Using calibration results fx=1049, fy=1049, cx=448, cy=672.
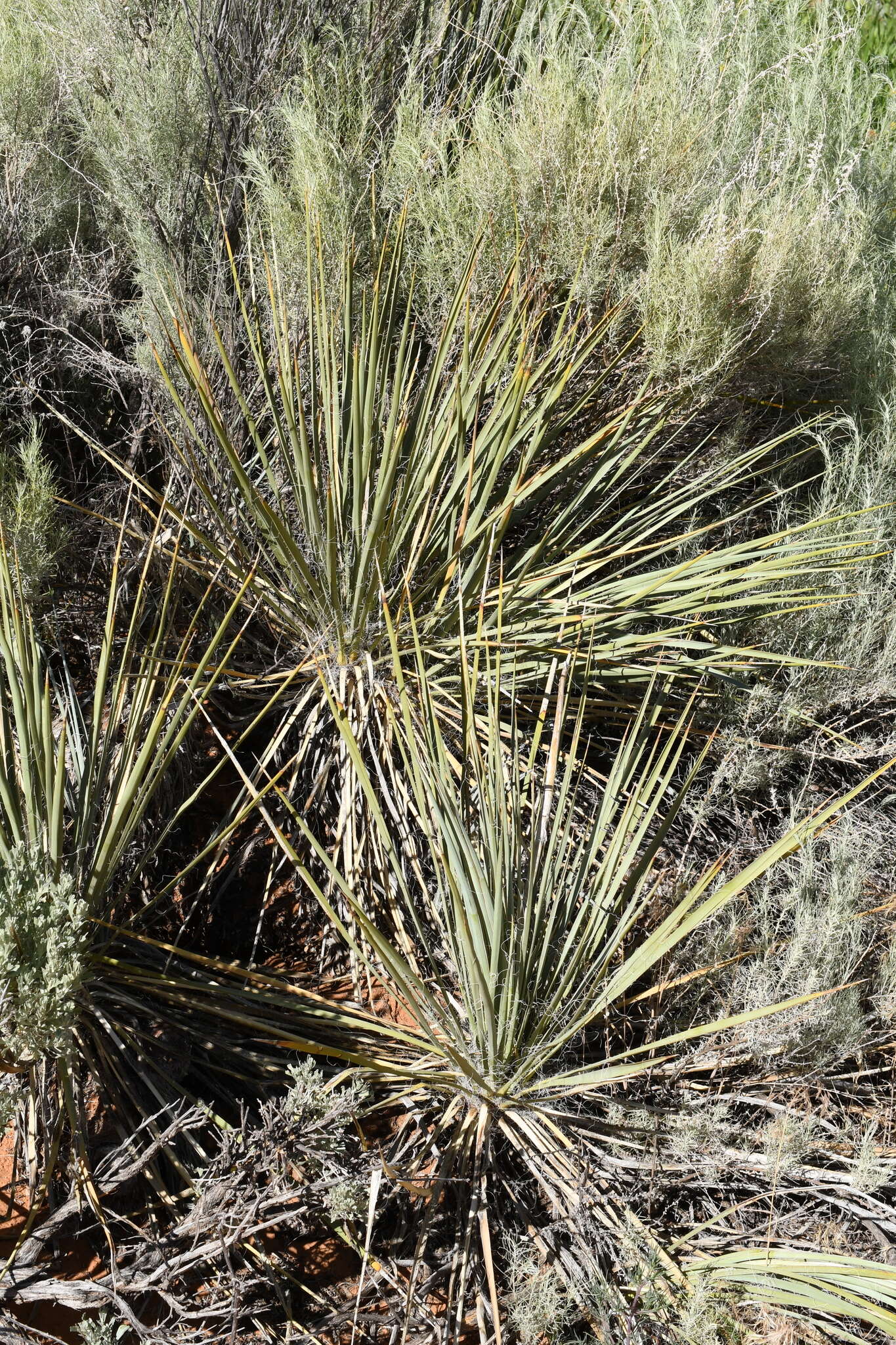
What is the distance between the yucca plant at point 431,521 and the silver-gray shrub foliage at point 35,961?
0.74 m

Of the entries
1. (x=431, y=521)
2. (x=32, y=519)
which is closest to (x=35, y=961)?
(x=32, y=519)

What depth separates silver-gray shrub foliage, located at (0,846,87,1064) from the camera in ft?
5.81

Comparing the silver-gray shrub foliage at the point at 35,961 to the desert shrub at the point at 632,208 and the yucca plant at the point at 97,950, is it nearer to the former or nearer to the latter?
the yucca plant at the point at 97,950

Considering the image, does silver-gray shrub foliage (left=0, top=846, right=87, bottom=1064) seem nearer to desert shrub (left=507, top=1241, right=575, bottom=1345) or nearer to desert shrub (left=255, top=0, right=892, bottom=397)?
desert shrub (left=507, top=1241, right=575, bottom=1345)

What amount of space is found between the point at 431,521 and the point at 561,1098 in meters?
1.41

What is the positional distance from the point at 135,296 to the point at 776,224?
202 cm

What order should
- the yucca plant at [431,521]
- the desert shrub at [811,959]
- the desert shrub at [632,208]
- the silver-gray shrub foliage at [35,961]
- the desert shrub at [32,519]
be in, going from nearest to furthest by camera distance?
the silver-gray shrub foliage at [35,961]
the desert shrub at [811,959]
the yucca plant at [431,521]
the desert shrub at [32,519]
the desert shrub at [632,208]

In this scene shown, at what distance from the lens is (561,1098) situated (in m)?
2.13

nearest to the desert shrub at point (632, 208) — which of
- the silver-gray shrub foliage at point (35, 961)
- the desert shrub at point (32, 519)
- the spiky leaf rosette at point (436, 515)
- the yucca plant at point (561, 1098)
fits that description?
the spiky leaf rosette at point (436, 515)

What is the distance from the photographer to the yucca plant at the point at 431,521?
2578mm

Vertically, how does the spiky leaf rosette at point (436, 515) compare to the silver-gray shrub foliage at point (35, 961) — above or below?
above

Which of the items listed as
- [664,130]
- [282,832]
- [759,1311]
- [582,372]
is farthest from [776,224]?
[759,1311]

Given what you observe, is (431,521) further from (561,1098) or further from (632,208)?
(561,1098)

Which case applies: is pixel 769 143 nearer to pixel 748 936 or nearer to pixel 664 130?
pixel 664 130
